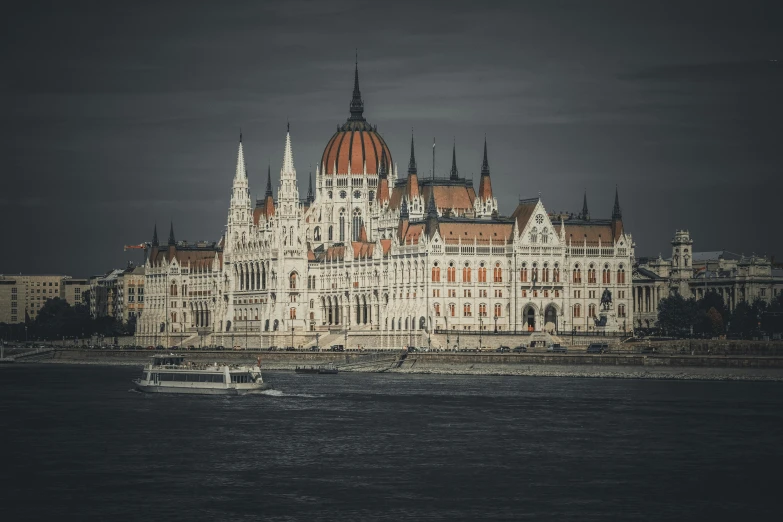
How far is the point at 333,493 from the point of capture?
8406 cm

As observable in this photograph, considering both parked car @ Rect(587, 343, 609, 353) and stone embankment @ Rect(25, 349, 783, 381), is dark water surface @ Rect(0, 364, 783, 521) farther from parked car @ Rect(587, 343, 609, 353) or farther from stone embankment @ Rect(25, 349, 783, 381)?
parked car @ Rect(587, 343, 609, 353)

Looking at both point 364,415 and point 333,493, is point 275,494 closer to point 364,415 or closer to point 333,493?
point 333,493

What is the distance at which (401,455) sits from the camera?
9775 centimetres

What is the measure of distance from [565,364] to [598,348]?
10616 mm

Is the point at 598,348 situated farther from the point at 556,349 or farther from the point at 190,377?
the point at 190,377

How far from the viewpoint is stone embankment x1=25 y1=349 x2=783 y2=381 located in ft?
498

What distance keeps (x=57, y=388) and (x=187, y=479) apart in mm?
71777

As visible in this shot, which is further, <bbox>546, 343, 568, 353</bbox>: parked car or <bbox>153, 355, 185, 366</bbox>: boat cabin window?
<bbox>546, 343, 568, 353</bbox>: parked car

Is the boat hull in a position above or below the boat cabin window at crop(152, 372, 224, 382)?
below

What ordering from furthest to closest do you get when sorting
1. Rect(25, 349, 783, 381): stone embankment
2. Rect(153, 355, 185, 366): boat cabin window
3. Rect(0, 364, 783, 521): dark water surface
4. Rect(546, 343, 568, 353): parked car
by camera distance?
1. Rect(546, 343, 568, 353): parked car
2. Rect(153, 355, 185, 366): boat cabin window
3. Rect(25, 349, 783, 381): stone embankment
4. Rect(0, 364, 783, 521): dark water surface

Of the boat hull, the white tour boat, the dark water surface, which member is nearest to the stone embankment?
the dark water surface

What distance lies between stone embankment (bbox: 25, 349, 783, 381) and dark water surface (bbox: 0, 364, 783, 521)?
831 centimetres

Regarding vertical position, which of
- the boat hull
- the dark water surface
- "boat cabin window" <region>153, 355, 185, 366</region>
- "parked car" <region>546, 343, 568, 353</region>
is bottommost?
the dark water surface

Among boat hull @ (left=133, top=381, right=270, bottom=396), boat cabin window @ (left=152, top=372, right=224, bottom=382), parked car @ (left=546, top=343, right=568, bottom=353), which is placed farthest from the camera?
parked car @ (left=546, top=343, right=568, bottom=353)
